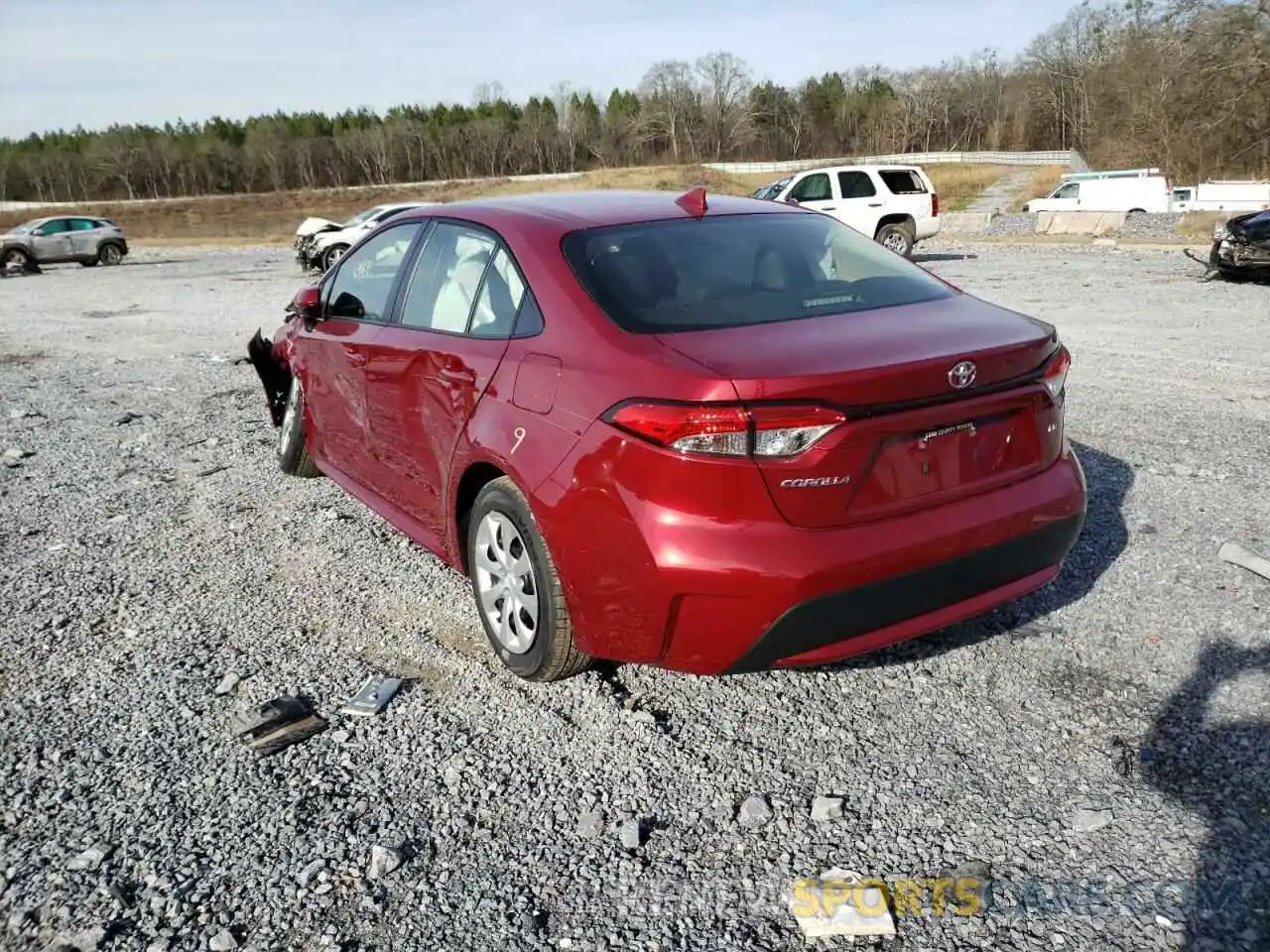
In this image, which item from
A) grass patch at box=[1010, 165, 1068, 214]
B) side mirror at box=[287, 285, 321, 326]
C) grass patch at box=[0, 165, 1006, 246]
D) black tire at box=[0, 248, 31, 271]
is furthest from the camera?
grass patch at box=[0, 165, 1006, 246]

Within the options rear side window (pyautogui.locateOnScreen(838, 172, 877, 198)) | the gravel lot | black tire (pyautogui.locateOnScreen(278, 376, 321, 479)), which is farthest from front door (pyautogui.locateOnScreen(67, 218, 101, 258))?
the gravel lot

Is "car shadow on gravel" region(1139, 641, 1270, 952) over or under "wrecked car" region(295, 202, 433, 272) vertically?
under

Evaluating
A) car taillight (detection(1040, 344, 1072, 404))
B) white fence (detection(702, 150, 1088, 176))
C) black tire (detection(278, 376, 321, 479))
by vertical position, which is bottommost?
black tire (detection(278, 376, 321, 479))

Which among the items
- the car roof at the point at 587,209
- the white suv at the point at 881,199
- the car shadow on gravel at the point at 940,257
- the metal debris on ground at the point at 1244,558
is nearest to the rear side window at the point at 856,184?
the white suv at the point at 881,199

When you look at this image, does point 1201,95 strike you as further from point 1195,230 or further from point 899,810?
point 899,810

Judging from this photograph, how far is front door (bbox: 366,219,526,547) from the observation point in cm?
345

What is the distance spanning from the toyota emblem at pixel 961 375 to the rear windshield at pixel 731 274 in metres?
0.49

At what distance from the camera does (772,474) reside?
2.61 metres

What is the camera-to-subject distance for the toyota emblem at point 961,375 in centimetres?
279

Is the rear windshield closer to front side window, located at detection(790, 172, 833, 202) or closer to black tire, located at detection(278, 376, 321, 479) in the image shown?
black tire, located at detection(278, 376, 321, 479)

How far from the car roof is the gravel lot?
1.62m

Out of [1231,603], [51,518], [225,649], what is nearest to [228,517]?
[51,518]

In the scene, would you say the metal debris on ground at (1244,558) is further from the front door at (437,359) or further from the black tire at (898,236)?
the black tire at (898,236)

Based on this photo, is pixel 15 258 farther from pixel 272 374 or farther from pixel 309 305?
pixel 309 305
